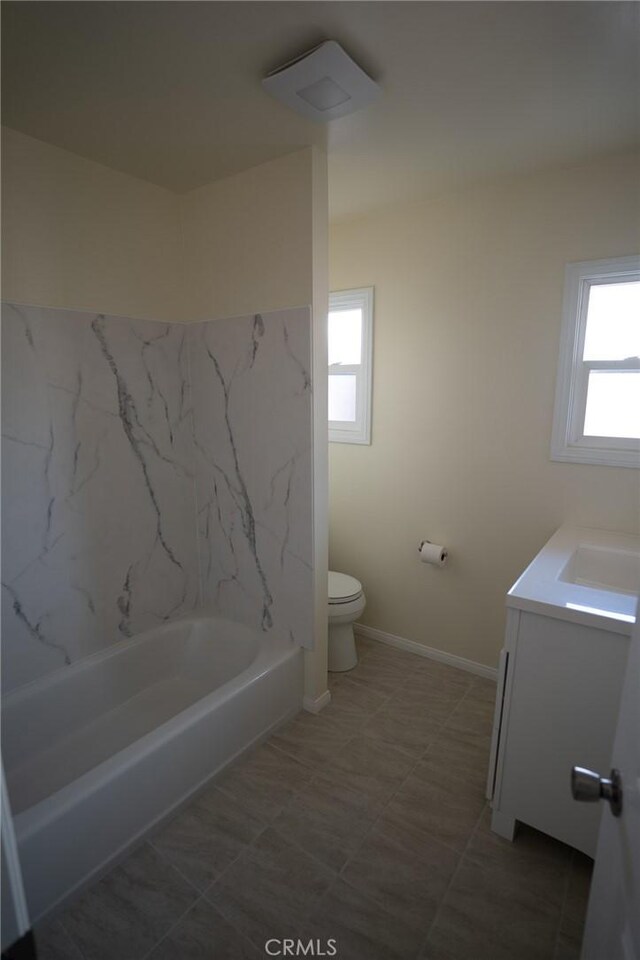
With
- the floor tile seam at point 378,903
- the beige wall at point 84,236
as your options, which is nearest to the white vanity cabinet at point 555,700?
the floor tile seam at point 378,903

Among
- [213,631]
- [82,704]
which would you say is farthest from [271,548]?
[82,704]

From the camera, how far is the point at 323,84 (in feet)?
4.79

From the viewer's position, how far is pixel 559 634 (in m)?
1.47

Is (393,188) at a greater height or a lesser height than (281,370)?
greater

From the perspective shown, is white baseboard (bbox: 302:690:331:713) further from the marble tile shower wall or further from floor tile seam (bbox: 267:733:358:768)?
the marble tile shower wall

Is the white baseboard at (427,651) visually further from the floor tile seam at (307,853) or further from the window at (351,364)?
the floor tile seam at (307,853)

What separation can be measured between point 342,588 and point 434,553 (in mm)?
553

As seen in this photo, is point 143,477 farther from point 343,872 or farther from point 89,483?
point 343,872

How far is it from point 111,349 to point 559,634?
6.89 ft

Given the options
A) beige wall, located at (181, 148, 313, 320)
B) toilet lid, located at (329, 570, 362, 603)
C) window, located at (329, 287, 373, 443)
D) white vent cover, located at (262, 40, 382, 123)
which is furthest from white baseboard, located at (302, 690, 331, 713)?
white vent cover, located at (262, 40, 382, 123)

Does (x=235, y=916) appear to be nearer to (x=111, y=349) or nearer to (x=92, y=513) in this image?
(x=92, y=513)

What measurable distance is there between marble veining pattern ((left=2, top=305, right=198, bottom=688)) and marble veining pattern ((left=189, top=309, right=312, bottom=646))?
5.5 inches

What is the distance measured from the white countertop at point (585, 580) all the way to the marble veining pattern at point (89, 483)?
172cm

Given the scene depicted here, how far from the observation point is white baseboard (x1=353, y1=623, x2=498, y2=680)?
2.65 metres
